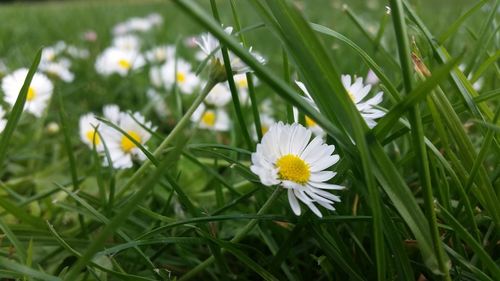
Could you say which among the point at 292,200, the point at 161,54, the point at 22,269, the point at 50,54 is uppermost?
the point at 161,54

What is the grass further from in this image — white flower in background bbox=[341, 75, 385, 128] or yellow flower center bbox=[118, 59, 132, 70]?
yellow flower center bbox=[118, 59, 132, 70]

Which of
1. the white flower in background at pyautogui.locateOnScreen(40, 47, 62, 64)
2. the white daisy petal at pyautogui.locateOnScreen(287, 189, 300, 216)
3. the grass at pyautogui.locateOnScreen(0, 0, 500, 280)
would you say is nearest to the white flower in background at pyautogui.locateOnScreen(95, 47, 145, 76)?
the white flower in background at pyautogui.locateOnScreen(40, 47, 62, 64)

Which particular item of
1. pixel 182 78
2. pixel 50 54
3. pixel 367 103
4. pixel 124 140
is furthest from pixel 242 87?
pixel 367 103

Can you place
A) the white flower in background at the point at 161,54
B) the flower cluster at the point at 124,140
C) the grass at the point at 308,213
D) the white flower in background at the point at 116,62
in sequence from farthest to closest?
the white flower in background at the point at 161,54
the white flower in background at the point at 116,62
the flower cluster at the point at 124,140
the grass at the point at 308,213

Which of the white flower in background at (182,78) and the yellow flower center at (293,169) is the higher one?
the white flower in background at (182,78)

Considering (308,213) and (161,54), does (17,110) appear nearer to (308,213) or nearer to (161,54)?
(308,213)

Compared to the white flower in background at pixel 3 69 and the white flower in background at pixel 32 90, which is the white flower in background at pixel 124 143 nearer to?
the white flower in background at pixel 32 90

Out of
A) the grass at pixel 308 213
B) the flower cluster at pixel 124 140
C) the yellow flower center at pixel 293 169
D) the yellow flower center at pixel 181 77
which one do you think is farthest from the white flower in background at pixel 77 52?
the yellow flower center at pixel 293 169

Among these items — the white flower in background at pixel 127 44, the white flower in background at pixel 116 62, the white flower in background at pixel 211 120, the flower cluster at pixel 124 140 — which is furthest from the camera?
the white flower in background at pixel 127 44

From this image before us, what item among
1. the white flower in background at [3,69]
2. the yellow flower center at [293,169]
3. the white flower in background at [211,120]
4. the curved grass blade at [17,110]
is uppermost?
the white flower in background at [211,120]

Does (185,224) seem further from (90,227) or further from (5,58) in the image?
(5,58)
